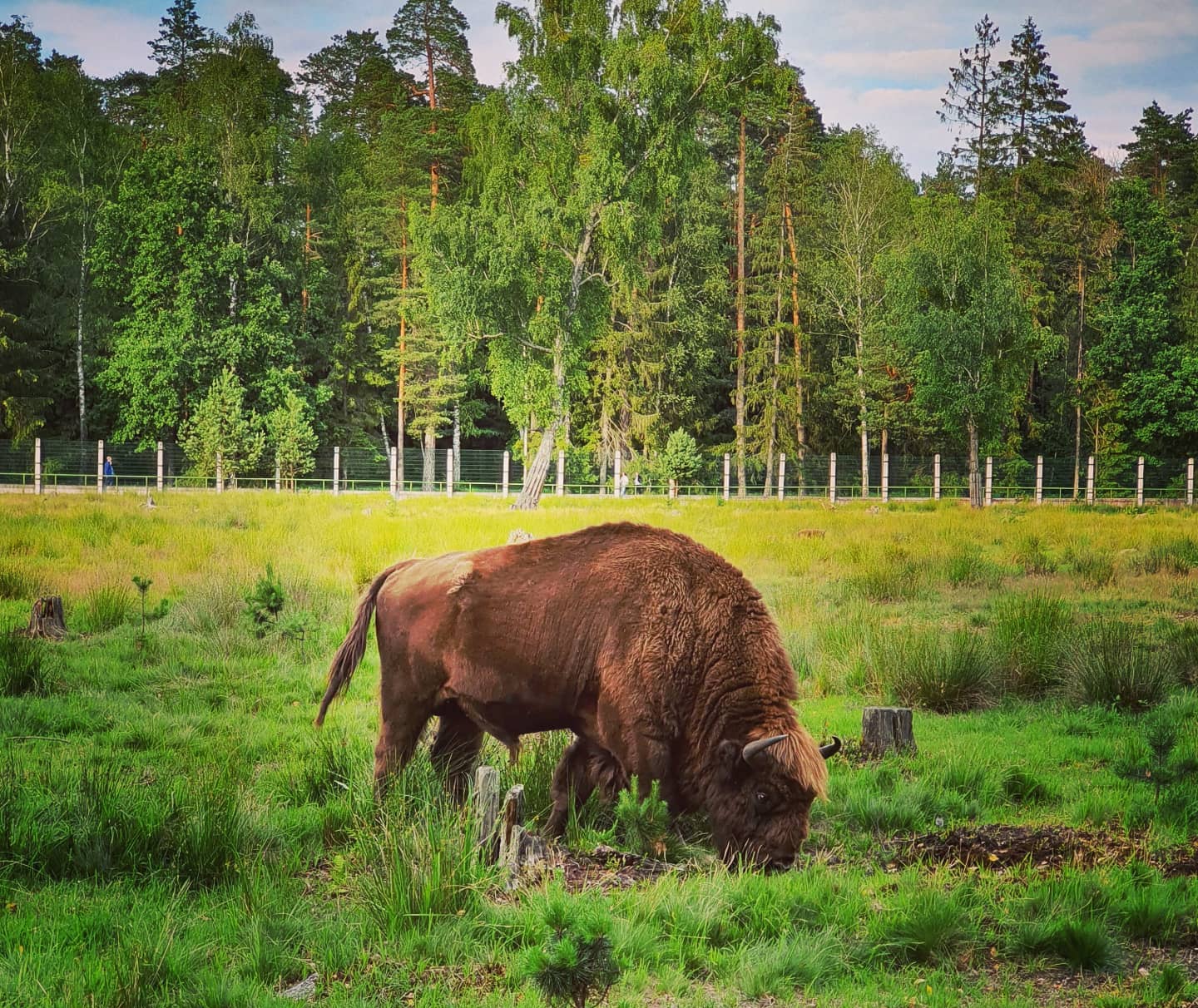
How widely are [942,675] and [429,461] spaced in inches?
1228

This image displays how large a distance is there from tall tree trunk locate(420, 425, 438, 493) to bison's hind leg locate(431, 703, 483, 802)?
3084 cm

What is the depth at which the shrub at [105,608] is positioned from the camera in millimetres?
10328

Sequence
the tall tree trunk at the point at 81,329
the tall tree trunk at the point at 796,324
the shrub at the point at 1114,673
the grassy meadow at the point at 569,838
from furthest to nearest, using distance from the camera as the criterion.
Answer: the tall tree trunk at the point at 796,324 → the tall tree trunk at the point at 81,329 → the shrub at the point at 1114,673 → the grassy meadow at the point at 569,838

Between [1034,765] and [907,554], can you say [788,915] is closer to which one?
[1034,765]

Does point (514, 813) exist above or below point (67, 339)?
below

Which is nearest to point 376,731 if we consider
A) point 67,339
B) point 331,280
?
point 67,339

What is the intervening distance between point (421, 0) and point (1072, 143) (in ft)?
91.4

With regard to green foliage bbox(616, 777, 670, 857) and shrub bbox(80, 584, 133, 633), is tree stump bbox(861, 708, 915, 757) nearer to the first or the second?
green foliage bbox(616, 777, 670, 857)

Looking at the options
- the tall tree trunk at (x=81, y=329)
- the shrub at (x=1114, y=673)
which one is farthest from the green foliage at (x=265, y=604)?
the tall tree trunk at (x=81, y=329)

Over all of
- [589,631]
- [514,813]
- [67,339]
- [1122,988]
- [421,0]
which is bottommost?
[1122,988]

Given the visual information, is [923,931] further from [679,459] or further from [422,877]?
[679,459]

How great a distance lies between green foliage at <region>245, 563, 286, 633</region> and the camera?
384 inches

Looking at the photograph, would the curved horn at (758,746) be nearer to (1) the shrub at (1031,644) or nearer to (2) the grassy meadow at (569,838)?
(2) the grassy meadow at (569,838)

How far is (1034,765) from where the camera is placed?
21.6ft
